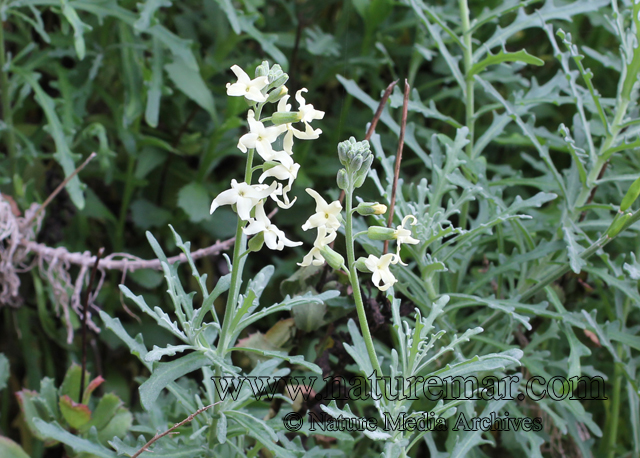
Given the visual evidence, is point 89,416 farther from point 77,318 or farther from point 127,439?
point 77,318

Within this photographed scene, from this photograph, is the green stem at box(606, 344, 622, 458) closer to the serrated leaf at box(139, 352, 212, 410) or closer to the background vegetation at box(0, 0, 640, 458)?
the background vegetation at box(0, 0, 640, 458)

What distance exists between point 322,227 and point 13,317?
0.90 metres

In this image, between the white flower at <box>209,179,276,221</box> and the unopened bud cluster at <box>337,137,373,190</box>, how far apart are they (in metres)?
0.08

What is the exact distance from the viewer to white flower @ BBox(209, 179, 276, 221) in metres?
0.53

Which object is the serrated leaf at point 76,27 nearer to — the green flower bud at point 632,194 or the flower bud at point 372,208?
the flower bud at point 372,208

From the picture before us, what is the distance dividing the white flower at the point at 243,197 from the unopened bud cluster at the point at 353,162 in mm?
80

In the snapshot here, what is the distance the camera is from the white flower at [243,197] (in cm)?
→ 53

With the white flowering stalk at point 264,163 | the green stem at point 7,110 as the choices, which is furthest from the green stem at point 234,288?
the green stem at point 7,110

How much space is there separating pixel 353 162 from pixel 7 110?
83 centimetres

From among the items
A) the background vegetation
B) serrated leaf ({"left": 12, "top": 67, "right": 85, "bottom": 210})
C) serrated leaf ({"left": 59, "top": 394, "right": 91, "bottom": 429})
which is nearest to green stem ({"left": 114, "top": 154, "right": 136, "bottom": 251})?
the background vegetation

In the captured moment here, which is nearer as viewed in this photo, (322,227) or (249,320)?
(322,227)

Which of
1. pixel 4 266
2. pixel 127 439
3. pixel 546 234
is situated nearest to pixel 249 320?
pixel 127 439

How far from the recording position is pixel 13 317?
1.15 metres

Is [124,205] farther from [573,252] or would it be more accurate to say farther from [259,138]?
[573,252]
